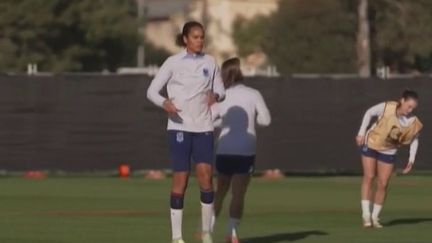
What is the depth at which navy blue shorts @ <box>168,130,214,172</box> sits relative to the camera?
46.4ft

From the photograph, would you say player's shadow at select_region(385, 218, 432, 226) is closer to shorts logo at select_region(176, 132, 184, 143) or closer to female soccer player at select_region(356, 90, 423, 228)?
female soccer player at select_region(356, 90, 423, 228)

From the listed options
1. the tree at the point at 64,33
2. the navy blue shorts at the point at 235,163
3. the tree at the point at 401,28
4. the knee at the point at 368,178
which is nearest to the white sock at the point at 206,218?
the navy blue shorts at the point at 235,163

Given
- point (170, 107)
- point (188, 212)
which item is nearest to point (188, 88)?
point (170, 107)

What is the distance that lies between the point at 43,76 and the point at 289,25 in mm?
34450

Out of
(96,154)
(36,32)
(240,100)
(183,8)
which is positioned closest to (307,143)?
(96,154)

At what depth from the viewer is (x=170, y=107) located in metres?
14.0

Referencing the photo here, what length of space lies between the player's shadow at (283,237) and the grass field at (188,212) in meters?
0.01

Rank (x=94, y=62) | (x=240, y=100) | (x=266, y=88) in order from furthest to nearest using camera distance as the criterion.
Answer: (x=94, y=62) < (x=266, y=88) < (x=240, y=100)

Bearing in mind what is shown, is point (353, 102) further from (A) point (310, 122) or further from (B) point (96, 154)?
(B) point (96, 154)

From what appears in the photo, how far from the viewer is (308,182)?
29984mm

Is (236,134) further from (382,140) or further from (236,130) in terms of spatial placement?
(382,140)

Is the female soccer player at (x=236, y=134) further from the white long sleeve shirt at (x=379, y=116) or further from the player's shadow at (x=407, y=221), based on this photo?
the player's shadow at (x=407, y=221)

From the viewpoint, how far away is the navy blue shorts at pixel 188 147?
14141 mm

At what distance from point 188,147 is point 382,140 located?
15.1ft
